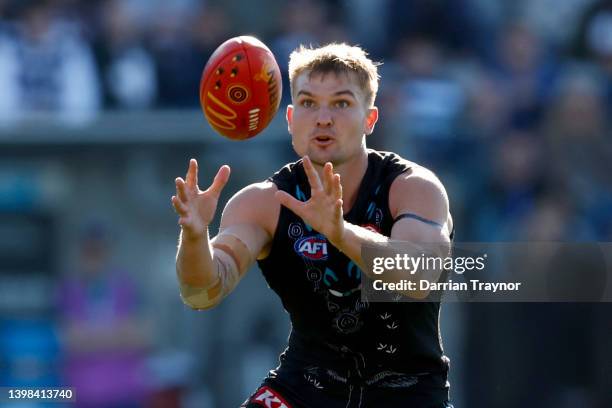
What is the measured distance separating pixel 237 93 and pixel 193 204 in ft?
3.83

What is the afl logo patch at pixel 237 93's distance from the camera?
662 centimetres

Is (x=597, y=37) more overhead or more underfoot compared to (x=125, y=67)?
more overhead

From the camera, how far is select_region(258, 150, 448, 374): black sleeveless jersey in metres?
6.11

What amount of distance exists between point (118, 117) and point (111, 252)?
3.93ft

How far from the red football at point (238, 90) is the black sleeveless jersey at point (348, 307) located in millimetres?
597

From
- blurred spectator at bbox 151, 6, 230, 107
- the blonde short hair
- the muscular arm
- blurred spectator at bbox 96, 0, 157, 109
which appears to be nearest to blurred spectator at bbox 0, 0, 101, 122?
blurred spectator at bbox 96, 0, 157, 109

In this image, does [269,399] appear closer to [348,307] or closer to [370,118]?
[348,307]

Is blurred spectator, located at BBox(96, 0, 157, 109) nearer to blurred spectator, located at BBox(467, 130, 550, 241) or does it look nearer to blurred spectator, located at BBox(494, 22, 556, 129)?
blurred spectator, located at BBox(467, 130, 550, 241)

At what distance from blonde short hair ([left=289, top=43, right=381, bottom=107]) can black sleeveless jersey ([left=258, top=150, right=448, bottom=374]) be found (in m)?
0.44

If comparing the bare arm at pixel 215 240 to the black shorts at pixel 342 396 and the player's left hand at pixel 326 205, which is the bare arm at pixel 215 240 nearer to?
the player's left hand at pixel 326 205

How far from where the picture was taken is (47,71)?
11.4 metres

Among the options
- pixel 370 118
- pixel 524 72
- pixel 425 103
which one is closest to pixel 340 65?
pixel 370 118

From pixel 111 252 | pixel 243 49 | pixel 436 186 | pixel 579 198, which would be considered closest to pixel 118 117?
pixel 111 252

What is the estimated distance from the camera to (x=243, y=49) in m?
6.70
